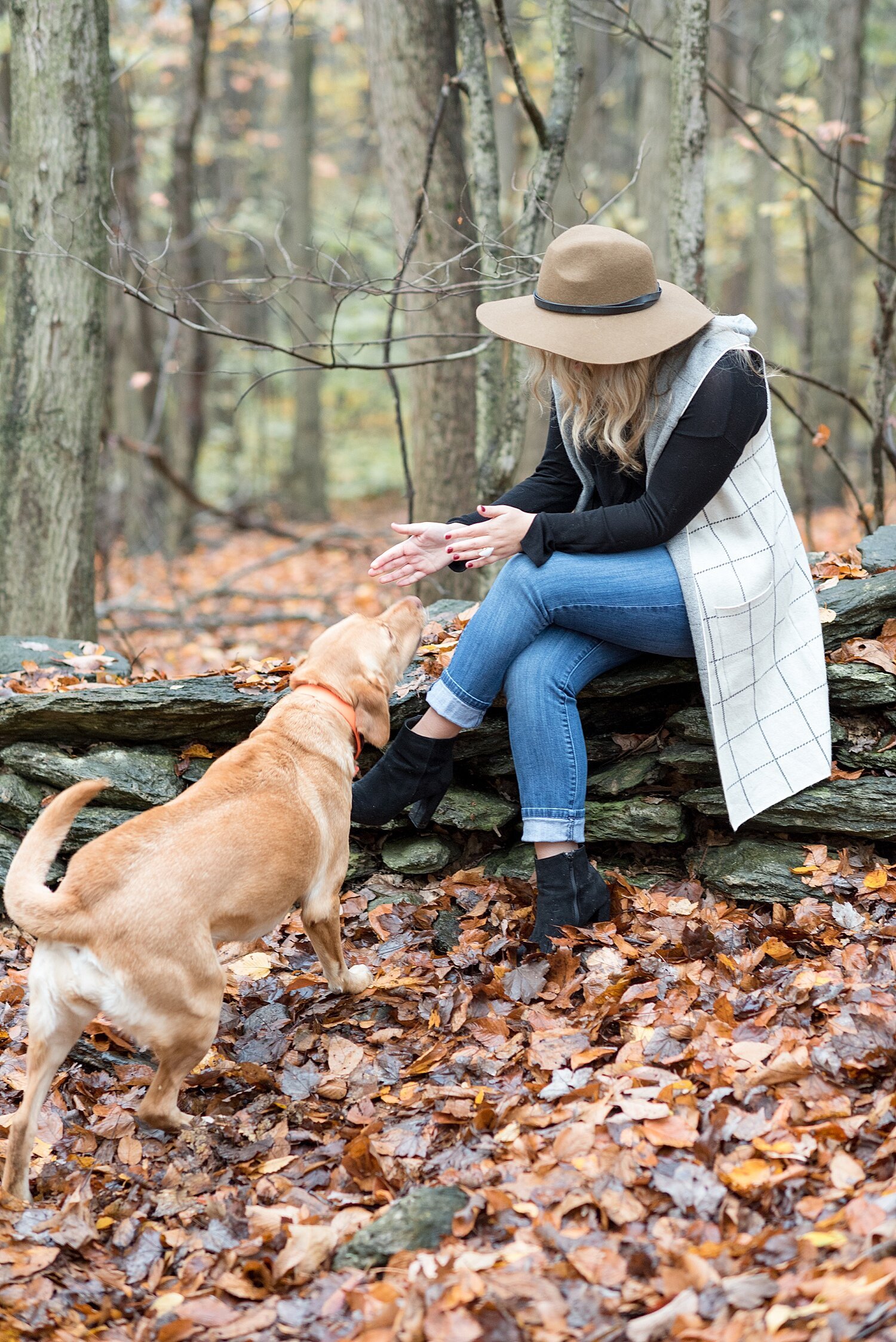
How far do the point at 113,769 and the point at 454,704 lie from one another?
6.15 ft

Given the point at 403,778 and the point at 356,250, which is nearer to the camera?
the point at 403,778

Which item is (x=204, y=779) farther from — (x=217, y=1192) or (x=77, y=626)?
(x=77, y=626)

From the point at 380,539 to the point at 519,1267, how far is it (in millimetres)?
10361

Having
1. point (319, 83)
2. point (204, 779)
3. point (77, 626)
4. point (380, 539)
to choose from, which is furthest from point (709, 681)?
point (319, 83)

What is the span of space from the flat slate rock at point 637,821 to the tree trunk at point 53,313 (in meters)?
4.10

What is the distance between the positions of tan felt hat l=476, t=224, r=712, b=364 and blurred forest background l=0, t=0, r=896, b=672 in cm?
127

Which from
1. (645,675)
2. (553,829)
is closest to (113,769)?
(553,829)

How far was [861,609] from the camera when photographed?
14.9 feet

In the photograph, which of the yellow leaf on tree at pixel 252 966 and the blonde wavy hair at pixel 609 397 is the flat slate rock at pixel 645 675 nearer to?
the blonde wavy hair at pixel 609 397

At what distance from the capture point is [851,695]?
173 inches

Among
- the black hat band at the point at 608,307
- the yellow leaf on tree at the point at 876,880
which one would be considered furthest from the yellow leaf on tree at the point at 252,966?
the black hat band at the point at 608,307

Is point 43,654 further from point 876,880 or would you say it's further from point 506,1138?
point 876,880

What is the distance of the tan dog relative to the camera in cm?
317

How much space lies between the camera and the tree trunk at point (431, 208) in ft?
23.8
